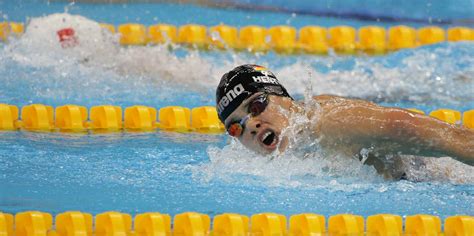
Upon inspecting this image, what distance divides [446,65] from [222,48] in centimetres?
171

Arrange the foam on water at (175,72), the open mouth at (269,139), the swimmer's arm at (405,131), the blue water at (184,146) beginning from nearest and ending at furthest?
1. the swimmer's arm at (405,131)
2. the open mouth at (269,139)
3. the blue water at (184,146)
4. the foam on water at (175,72)

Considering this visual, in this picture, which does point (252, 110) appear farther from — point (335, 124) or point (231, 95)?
point (335, 124)

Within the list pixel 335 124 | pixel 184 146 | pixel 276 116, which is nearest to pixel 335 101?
pixel 335 124

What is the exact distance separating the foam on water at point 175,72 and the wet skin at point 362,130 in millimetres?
1920

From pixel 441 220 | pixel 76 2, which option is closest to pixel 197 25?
pixel 76 2

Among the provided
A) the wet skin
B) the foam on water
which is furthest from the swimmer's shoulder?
the foam on water

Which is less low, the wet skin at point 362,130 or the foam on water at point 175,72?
the foam on water at point 175,72

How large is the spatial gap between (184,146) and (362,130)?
51.3 inches

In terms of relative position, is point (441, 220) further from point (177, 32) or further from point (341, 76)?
point (177, 32)

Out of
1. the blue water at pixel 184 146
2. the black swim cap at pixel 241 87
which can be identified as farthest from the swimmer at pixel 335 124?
the blue water at pixel 184 146

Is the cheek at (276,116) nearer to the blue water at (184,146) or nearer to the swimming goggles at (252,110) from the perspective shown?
the swimming goggles at (252,110)

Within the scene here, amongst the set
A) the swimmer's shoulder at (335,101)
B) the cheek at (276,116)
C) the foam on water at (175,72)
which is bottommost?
the cheek at (276,116)

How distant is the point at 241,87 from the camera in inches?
129

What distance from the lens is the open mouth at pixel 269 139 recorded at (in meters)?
3.22
